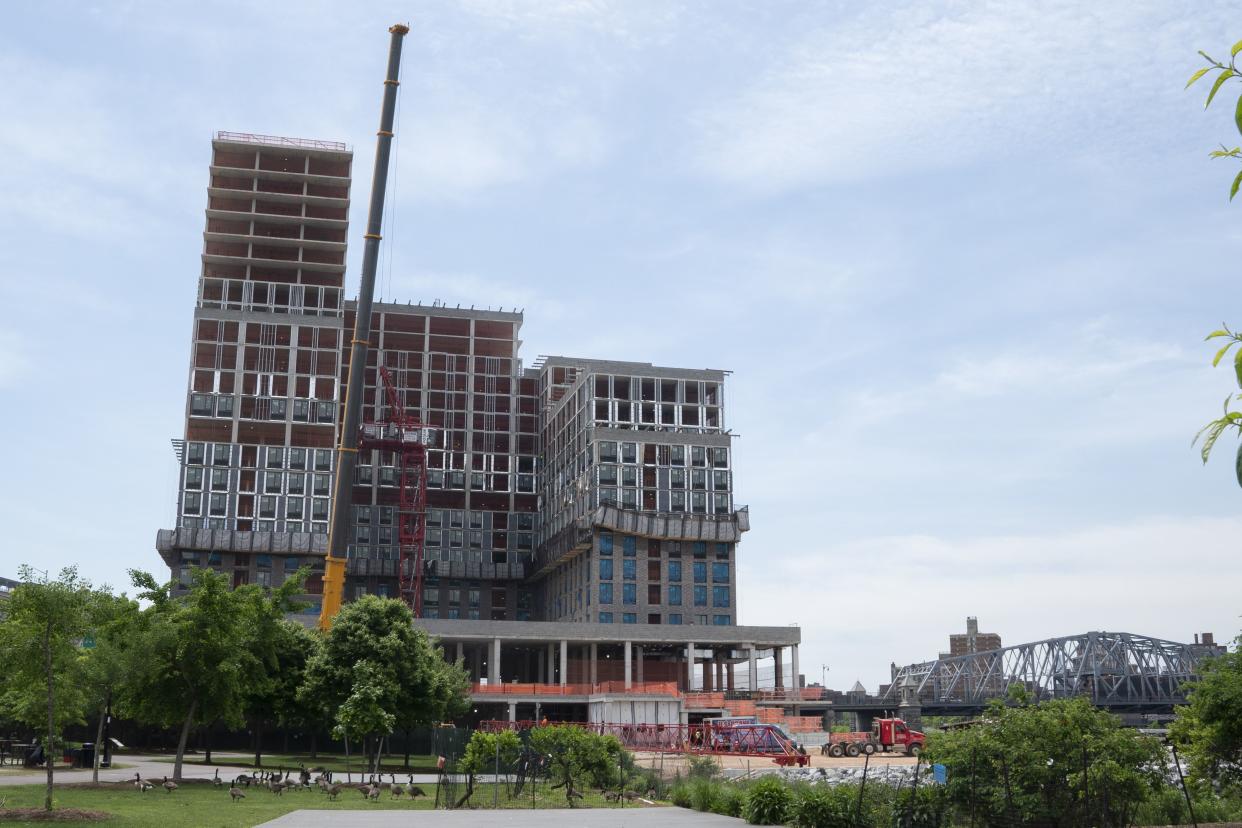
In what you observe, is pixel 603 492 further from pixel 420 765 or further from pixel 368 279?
pixel 420 765

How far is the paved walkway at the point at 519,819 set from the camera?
1211 inches

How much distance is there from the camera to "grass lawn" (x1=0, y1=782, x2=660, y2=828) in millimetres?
32719

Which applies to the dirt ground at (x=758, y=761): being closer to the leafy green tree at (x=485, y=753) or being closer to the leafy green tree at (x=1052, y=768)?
the leafy green tree at (x=485, y=753)

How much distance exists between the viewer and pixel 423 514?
148m

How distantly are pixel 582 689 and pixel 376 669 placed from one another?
51.3m

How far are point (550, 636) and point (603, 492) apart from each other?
736 inches

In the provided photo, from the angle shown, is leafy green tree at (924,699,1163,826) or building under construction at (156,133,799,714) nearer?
leafy green tree at (924,699,1163,826)

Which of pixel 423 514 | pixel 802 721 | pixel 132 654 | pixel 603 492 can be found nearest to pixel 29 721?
pixel 132 654

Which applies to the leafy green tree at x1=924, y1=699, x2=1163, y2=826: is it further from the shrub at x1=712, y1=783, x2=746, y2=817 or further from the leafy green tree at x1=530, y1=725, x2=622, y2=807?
the leafy green tree at x1=530, y1=725, x2=622, y2=807

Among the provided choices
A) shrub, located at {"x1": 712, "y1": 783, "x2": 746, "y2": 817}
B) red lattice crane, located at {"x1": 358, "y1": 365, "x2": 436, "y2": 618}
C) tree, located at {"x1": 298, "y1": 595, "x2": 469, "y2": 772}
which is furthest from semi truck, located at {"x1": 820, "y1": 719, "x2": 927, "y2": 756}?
red lattice crane, located at {"x1": 358, "y1": 365, "x2": 436, "y2": 618}

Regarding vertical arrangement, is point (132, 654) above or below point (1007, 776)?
above

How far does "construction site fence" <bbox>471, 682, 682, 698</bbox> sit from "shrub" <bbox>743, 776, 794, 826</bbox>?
7390 centimetres

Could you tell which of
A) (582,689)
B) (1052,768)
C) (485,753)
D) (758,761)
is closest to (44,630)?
(485,753)

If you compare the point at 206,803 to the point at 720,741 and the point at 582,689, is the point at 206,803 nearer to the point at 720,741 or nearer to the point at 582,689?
the point at 720,741
